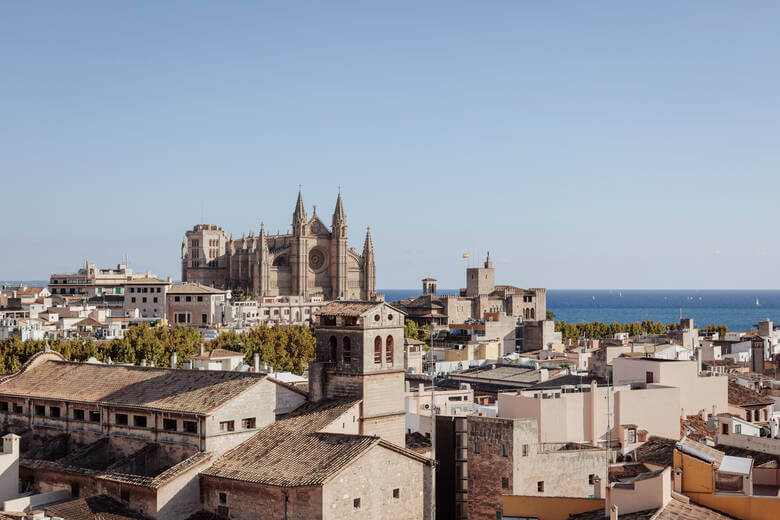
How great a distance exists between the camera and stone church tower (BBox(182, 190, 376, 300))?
140 m

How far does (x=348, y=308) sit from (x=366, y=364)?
240 cm

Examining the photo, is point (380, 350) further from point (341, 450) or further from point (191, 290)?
point (191, 290)

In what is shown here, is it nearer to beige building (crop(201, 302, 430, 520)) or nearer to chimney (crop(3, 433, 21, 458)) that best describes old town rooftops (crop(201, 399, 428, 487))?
beige building (crop(201, 302, 430, 520))

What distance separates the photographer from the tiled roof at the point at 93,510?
94.0ft

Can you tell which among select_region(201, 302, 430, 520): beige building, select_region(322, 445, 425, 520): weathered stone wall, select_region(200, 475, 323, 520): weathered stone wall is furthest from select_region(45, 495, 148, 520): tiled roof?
select_region(322, 445, 425, 520): weathered stone wall

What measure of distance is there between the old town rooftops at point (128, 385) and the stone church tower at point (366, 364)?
7.95 ft

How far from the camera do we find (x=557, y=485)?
3195 centimetres

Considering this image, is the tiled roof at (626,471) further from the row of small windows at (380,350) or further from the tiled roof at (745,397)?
the tiled roof at (745,397)

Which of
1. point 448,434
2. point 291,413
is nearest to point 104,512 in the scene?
point 291,413

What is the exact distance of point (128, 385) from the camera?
35.7 metres

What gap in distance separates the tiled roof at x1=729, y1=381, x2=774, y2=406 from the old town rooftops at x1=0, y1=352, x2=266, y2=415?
24.8 metres

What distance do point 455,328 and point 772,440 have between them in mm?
68078

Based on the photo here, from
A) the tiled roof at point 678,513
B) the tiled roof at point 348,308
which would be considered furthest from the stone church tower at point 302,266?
the tiled roof at point 678,513

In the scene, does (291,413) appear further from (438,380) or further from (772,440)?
(438,380)
